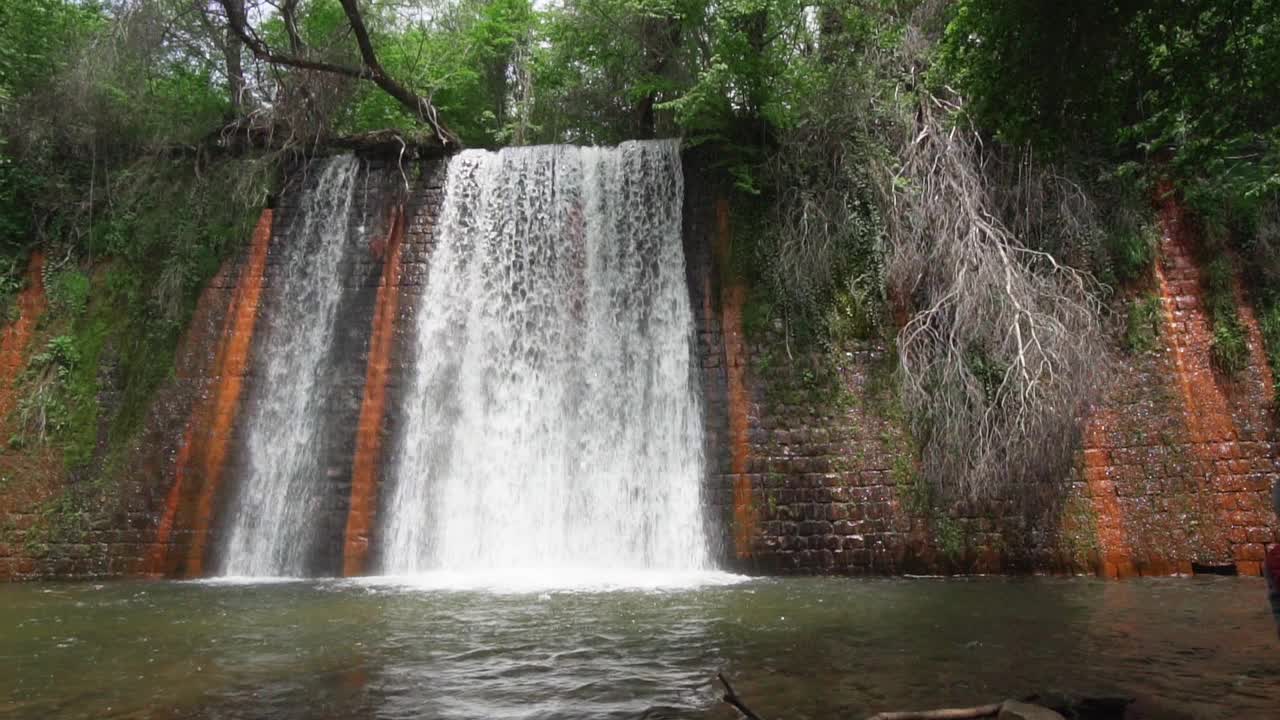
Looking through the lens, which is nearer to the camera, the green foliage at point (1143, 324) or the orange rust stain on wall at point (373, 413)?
the green foliage at point (1143, 324)

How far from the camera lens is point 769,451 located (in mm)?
8914

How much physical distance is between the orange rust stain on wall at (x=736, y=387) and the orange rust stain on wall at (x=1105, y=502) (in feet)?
11.6

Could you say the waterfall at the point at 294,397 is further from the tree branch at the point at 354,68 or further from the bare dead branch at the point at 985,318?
the bare dead branch at the point at 985,318

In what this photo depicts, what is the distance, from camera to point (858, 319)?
9406 millimetres

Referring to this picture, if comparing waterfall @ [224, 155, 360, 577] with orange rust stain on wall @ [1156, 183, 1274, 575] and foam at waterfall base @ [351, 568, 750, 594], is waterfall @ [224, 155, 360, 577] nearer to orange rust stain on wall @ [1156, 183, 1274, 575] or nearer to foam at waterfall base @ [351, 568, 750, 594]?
foam at waterfall base @ [351, 568, 750, 594]

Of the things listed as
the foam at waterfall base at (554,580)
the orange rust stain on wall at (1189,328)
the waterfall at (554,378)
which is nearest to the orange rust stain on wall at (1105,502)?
the orange rust stain on wall at (1189,328)

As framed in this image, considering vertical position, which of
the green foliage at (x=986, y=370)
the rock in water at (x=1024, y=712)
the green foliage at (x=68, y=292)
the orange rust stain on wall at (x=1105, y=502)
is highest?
the green foliage at (x=68, y=292)

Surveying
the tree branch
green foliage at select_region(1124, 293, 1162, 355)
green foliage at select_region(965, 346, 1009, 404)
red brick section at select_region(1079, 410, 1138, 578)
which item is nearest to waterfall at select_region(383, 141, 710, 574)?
the tree branch

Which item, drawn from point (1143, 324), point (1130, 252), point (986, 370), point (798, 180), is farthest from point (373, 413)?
point (1130, 252)

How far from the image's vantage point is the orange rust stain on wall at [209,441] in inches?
355

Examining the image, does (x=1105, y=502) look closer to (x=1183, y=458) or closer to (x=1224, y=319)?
(x=1183, y=458)

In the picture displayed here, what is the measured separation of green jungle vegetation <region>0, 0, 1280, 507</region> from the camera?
8.10 m

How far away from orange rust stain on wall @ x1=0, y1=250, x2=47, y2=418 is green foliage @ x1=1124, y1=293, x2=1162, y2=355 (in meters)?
13.7

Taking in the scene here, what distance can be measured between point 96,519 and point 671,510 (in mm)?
6847
